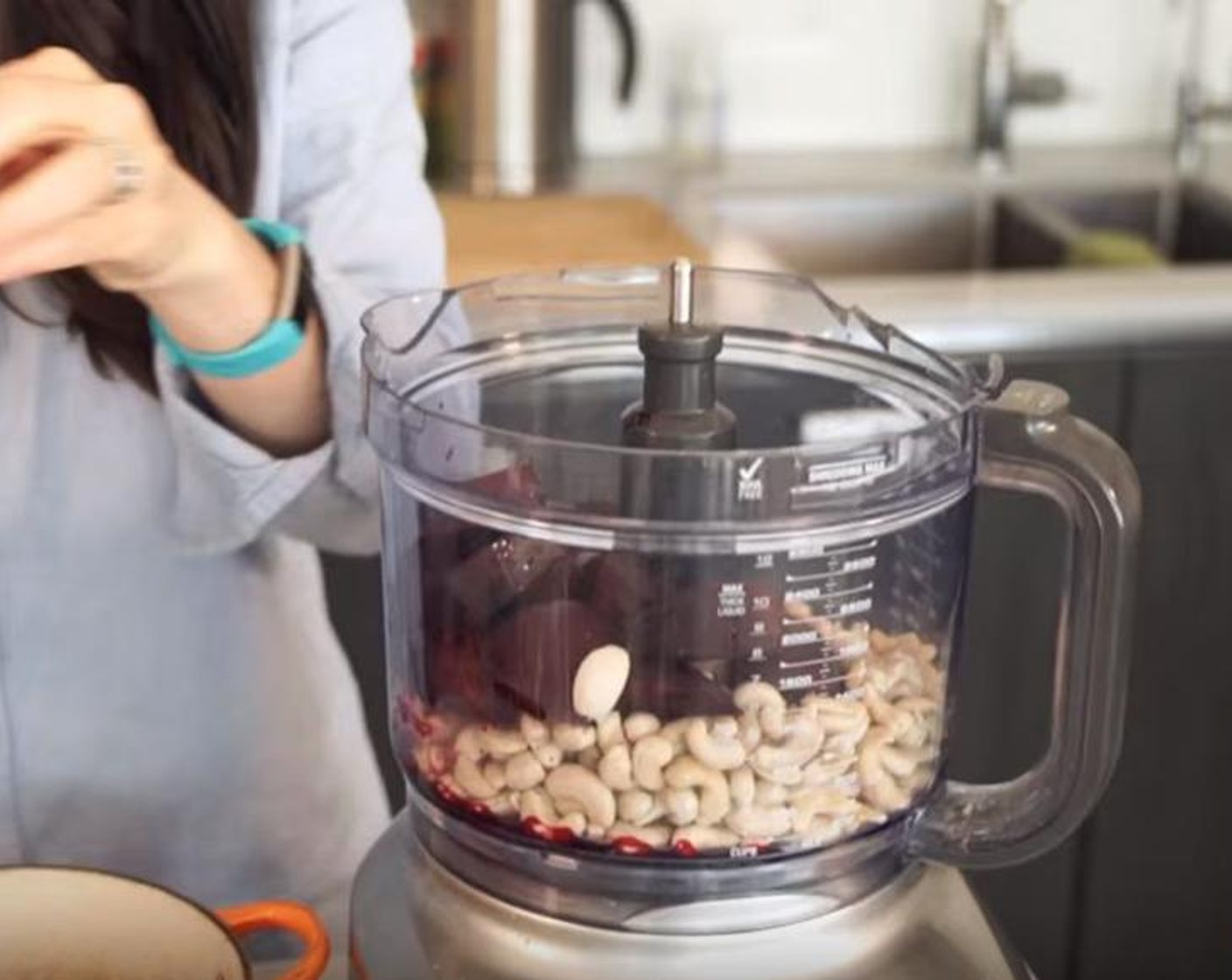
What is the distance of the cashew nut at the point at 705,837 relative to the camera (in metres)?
0.62

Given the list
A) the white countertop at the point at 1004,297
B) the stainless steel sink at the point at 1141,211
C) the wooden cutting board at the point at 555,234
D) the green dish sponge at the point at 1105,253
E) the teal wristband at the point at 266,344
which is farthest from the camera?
the stainless steel sink at the point at 1141,211

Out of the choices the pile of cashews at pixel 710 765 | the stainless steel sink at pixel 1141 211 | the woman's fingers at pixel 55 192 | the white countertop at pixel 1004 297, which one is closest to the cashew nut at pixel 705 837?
the pile of cashews at pixel 710 765

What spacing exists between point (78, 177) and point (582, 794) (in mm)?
237

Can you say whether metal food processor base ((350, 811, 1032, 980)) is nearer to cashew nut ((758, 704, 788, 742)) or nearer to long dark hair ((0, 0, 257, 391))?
cashew nut ((758, 704, 788, 742))

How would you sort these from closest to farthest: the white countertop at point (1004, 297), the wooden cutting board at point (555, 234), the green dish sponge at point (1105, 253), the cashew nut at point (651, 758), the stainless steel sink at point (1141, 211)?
1. the cashew nut at point (651, 758)
2. the white countertop at point (1004, 297)
3. the wooden cutting board at point (555, 234)
4. the green dish sponge at point (1105, 253)
5. the stainless steel sink at point (1141, 211)

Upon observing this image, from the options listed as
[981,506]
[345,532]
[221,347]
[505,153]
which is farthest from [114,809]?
[505,153]

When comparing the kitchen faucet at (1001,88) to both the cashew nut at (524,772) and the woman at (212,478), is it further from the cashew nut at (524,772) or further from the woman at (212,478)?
the cashew nut at (524,772)

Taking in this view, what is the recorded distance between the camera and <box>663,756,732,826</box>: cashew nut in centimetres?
61

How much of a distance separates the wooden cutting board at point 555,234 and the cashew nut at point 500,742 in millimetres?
989

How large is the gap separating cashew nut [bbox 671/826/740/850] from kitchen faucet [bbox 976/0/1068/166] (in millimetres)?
1513

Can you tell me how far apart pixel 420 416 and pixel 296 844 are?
0.39 m

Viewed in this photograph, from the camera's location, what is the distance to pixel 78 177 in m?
0.62

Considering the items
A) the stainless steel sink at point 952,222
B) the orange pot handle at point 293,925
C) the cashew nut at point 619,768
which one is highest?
the cashew nut at point 619,768

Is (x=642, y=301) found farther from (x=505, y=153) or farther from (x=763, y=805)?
(x=505, y=153)
